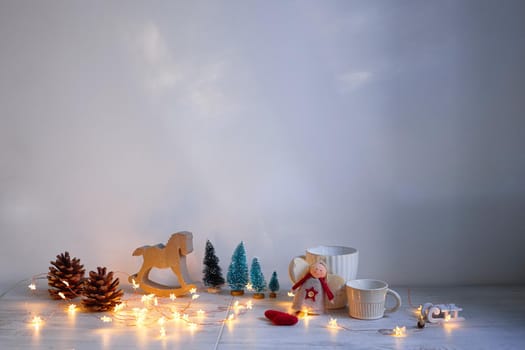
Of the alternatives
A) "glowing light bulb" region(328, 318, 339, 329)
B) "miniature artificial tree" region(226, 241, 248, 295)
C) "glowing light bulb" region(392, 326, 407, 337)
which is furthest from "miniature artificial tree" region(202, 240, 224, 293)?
"glowing light bulb" region(392, 326, 407, 337)

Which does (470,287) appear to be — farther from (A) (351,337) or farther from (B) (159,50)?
(B) (159,50)

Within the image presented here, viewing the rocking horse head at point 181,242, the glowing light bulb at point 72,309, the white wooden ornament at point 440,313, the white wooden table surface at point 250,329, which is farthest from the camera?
the rocking horse head at point 181,242

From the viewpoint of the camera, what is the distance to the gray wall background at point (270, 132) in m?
1.38

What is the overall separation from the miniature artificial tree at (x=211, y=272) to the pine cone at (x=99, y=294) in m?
0.23

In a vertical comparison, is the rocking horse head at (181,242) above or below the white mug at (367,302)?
above

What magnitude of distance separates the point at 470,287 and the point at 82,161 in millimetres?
1054

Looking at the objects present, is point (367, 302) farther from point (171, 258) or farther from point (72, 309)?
point (72, 309)

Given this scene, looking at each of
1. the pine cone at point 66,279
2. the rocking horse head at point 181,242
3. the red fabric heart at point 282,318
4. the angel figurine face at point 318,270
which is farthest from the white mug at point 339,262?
the pine cone at point 66,279

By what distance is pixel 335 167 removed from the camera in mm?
1404

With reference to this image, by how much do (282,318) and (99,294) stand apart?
41 centimetres

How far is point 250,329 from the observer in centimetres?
105

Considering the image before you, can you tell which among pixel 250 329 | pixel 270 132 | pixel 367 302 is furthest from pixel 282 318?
pixel 270 132

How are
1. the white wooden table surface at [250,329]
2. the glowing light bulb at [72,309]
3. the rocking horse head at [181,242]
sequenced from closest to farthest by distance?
the white wooden table surface at [250,329], the glowing light bulb at [72,309], the rocking horse head at [181,242]

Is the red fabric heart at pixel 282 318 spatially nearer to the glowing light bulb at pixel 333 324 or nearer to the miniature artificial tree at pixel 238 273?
the glowing light bulb at pixel 333 324
